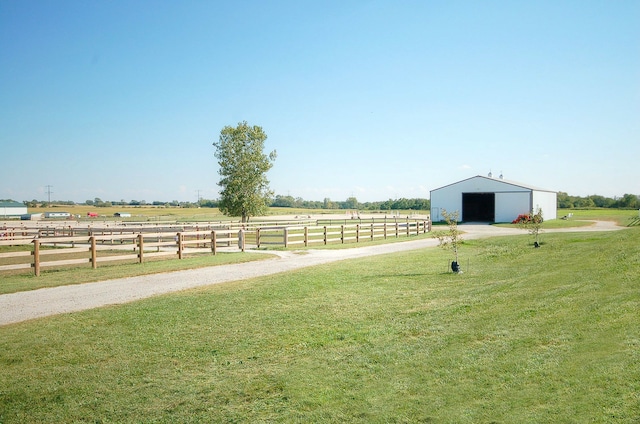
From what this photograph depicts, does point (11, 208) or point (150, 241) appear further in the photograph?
point (11, 208)

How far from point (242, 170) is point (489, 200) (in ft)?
94.2

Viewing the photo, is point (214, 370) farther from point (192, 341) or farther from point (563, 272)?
A: point (563, 272)

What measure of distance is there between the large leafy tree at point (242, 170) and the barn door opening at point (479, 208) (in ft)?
73.8

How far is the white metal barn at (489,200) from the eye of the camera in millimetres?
44000

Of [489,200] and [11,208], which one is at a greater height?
[489,200]

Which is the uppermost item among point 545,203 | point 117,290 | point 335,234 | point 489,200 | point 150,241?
point 489,200

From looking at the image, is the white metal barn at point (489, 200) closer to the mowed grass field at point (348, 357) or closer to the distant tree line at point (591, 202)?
the mowed grass field at point (348, 357)

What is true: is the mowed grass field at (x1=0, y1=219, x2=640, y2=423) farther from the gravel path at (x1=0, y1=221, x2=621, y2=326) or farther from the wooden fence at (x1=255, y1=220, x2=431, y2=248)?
the wooden fence at (x1=255, y1=220, x2=431, y2=248)

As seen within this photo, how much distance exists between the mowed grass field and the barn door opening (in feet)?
138

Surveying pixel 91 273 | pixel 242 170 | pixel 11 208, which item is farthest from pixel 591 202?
pixel 11 208

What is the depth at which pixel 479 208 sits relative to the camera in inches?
2078

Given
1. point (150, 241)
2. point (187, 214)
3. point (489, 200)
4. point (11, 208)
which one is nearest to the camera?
point (150, 241)

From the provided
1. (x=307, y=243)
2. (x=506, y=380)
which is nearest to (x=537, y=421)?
(x=506, y=380)

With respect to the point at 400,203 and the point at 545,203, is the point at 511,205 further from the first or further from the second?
the point at 400,203
